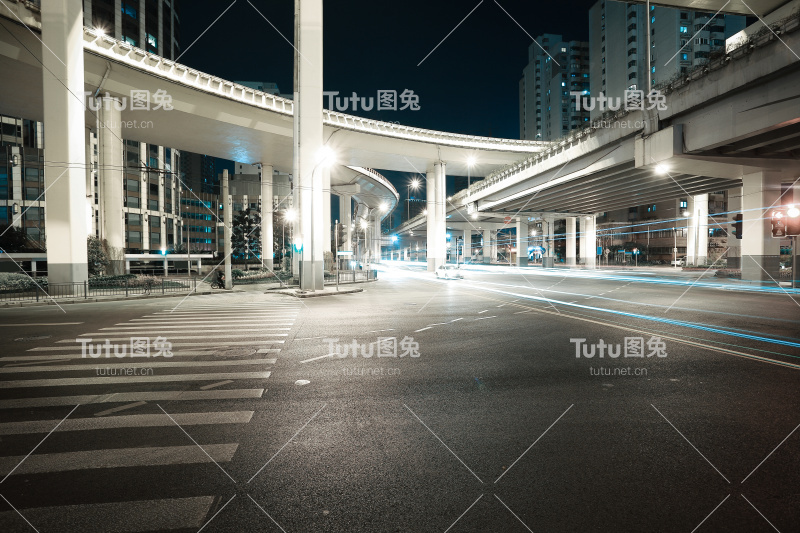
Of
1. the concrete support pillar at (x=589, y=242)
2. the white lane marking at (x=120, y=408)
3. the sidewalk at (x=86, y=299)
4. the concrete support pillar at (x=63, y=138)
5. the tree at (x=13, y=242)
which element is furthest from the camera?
the concrete support pillar at (x=589, y=242)

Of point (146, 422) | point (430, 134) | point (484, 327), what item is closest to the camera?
point (146, 422)

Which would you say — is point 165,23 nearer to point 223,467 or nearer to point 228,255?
point 228,255

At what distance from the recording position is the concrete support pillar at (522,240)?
6731cm

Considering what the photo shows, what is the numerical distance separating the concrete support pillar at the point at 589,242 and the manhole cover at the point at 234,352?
62.3 metres

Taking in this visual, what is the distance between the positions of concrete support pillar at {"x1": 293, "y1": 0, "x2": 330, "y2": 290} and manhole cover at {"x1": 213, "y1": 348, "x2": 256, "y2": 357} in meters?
15.2

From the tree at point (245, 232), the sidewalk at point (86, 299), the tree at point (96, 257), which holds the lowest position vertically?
the sidewalk at point (86, 299)

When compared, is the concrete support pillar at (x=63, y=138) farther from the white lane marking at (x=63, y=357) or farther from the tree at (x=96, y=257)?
the white lane marking at (x=63, y=357)

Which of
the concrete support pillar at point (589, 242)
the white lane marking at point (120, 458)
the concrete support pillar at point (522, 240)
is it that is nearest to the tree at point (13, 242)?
the white lane marking at point (120, 458)

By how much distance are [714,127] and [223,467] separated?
26.1 metres

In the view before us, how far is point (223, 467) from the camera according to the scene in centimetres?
384

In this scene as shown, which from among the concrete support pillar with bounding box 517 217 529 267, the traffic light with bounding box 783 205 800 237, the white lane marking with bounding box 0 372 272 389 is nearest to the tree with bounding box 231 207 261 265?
the concrete support pillar with bounding box 517 217 529 267

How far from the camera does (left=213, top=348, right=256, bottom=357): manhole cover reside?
8.41 metres

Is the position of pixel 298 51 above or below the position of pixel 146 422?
above

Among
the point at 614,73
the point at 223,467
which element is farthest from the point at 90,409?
the point at 614,73
